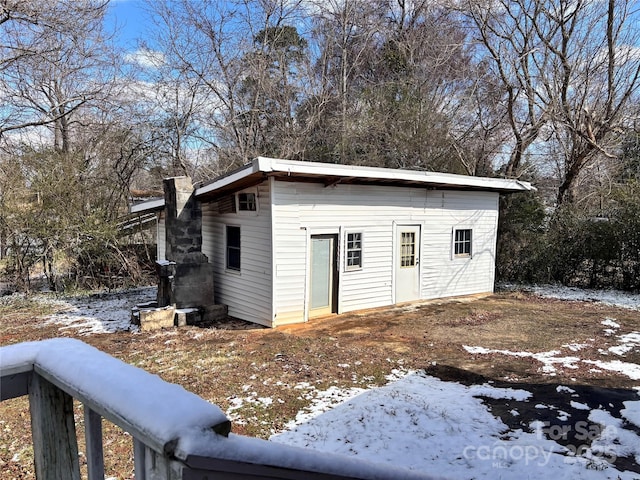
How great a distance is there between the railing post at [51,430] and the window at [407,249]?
29.2ft

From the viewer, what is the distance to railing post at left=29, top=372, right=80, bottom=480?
95 cm

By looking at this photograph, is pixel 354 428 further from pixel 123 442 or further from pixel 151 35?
pixel 151 35

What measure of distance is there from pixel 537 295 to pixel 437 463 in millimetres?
9133

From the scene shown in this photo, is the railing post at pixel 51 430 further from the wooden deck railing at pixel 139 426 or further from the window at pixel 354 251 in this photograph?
the window at pixel 354 251

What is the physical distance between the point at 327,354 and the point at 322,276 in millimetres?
2308

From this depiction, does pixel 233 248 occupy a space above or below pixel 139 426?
below

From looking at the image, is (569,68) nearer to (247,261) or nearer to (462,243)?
(462,243)

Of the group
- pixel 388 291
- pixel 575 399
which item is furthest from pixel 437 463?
pixel 388 291

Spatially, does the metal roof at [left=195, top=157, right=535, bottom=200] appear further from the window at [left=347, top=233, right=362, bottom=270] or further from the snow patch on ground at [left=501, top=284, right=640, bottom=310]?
the snow patch on ground at [left=501, top=284, right=640, bottom=310]

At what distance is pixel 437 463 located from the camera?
3.49 m

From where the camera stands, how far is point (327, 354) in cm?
625

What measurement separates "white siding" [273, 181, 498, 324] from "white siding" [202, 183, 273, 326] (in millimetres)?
248

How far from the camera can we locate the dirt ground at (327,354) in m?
4.32

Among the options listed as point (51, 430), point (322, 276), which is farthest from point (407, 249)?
point (51, 430)
